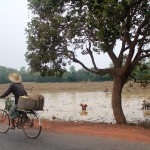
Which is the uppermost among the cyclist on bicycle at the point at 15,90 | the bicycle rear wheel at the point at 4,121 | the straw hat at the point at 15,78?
the straw hat at the point at 15,78

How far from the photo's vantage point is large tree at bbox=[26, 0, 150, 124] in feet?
43.3

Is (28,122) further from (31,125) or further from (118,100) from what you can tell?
(118,100)

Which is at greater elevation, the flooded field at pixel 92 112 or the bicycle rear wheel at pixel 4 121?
the bicycle rear wheel at pixel 4 121

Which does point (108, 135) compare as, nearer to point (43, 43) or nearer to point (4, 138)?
point (4, 138)

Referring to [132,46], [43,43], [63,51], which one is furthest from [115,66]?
[43,43]

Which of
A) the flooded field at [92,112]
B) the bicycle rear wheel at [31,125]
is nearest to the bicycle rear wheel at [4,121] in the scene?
the bicycle rear wheel at [31,125]

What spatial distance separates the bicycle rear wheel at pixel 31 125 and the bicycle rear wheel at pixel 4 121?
803 mm

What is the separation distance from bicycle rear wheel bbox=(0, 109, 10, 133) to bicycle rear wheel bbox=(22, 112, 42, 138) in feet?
2.63

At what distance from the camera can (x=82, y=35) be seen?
15.3 meters

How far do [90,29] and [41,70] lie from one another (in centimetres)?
345

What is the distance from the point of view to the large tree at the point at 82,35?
13.2 m

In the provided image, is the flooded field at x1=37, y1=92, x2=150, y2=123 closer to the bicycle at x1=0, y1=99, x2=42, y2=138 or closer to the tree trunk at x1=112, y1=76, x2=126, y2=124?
the tree trunk at x1=112, y1=76, x2=126, y2=124

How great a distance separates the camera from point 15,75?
1107 centimetres

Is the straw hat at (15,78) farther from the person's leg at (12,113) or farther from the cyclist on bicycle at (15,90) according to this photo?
the person's leg at (12,113)
